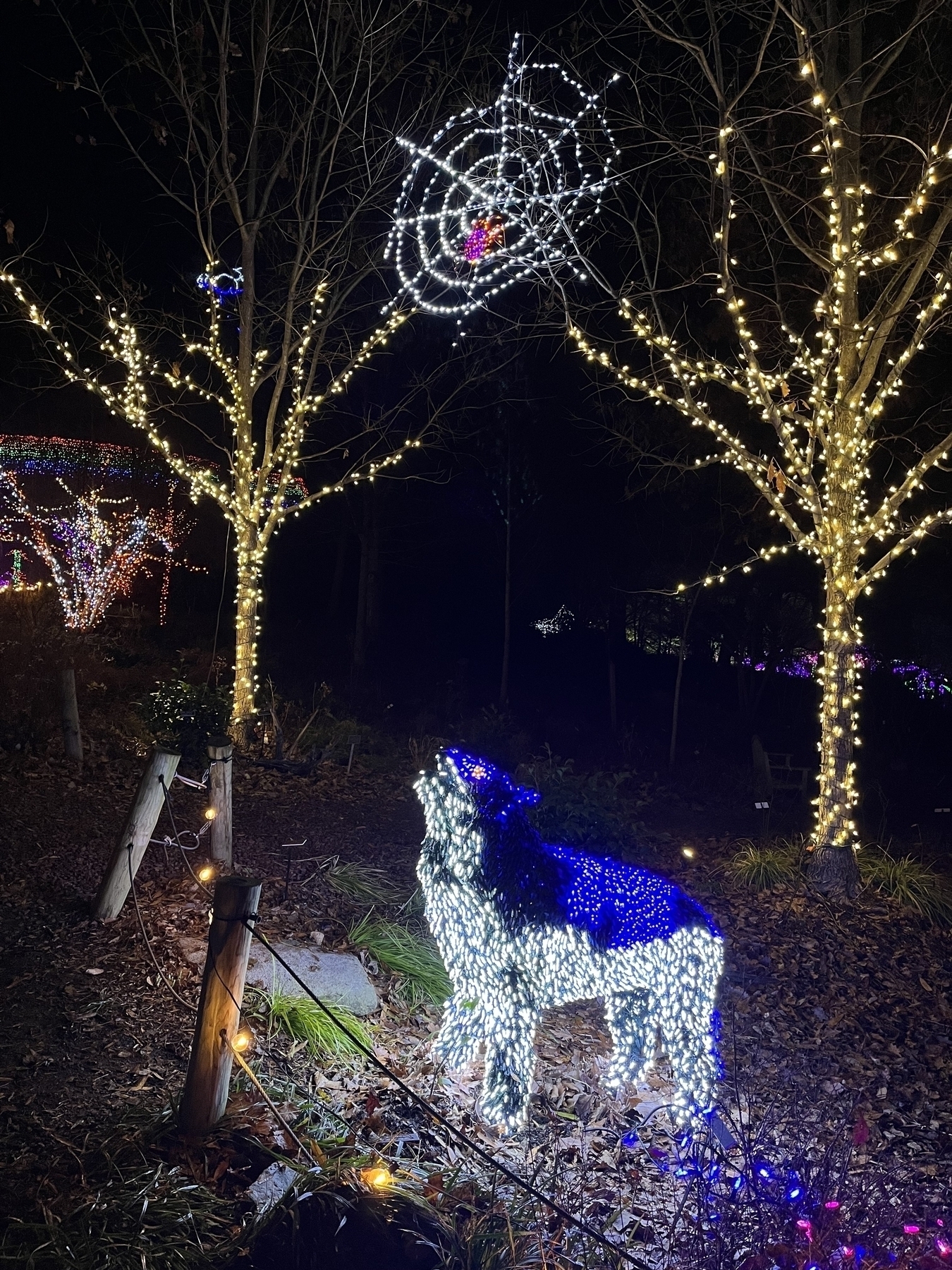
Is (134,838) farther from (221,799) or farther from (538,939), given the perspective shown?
(538,939)

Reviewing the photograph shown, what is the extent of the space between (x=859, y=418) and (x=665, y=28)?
3.18 meters

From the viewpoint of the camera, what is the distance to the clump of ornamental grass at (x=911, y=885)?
7008mm

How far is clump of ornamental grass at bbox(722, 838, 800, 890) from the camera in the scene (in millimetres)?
7301

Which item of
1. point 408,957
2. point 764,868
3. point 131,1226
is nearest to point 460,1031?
point 408,957

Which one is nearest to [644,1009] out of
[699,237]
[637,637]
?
[699,237]

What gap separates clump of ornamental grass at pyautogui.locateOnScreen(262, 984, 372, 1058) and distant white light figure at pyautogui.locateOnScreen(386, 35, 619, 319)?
16.7 feet

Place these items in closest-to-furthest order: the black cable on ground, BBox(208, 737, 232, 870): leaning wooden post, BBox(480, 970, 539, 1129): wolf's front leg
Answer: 1. the black cable on ground
2. BBox(480, 970, 539, 1129): wolf's front leg
3. BBox(208, 737, 232, 870): leaning wooden post

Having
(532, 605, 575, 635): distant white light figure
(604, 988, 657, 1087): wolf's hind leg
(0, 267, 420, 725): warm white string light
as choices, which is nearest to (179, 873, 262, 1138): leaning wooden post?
(604, 988, 657, 1087): wolf's hind leg

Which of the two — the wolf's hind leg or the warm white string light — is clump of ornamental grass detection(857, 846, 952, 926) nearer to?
the wolf's hind leg

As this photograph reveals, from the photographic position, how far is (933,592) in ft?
45.4

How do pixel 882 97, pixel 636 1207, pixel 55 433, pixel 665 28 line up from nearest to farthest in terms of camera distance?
pixel 636 1207
pixel 665 28
pixel 882 97
pixel 55 433

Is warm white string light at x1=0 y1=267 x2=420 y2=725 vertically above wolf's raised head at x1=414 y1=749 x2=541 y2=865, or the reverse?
warm white string light at x1=0 y1=267 x2=420 y2=725

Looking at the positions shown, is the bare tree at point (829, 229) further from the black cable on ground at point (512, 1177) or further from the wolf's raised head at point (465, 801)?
the black cable on ground at point (512, 1177)

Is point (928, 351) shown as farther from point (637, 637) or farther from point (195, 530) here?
point (195, 530)
